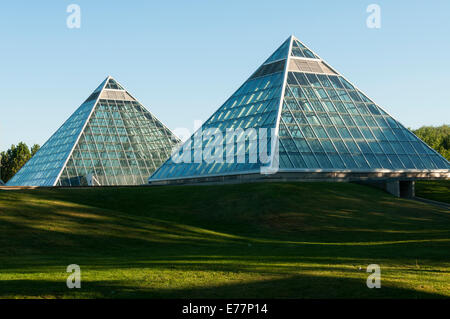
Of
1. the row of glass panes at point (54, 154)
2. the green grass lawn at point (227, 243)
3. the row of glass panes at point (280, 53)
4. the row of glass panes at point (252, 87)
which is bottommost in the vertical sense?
the green grass lawn at point (227, 243)

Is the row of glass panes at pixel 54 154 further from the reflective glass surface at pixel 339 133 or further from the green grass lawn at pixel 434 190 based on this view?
the green grass lawn at pixel 434 190

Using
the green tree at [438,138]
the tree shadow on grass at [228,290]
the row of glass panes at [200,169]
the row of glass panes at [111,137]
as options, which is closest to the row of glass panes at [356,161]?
the row of glass panes at [200,169]

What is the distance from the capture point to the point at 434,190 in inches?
2254

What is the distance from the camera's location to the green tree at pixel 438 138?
115062mm

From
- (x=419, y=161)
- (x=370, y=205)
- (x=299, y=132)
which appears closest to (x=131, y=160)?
(x=299, y=132)

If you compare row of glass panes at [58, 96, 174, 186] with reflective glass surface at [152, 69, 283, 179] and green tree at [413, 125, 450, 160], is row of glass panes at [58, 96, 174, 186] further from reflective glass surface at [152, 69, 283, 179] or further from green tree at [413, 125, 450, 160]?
green tree at [413, 125, 450, 160]

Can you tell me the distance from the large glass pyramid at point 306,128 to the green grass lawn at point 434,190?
7.37 ft

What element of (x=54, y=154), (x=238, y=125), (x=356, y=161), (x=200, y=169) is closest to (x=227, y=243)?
(x=200, y=169)

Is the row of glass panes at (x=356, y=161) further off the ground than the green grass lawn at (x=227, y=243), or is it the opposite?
the row of glass panes at (x=356, y=161)

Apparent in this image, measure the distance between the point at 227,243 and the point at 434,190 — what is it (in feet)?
111

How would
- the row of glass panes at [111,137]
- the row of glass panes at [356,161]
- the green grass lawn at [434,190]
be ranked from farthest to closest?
1. the row of glass panes at [111,137]
2. the row of glass panes at [356,161]
3. the green grass lawn at [434,190]

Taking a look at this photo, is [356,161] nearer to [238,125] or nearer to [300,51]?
[238,125]
